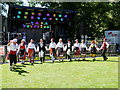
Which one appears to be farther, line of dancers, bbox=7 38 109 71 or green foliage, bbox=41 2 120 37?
green foliage, bbox=41 2 120 37

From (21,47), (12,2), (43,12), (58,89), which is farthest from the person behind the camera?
(12,2)

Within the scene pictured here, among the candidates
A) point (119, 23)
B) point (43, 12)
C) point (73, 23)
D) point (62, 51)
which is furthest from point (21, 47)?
point (119, 23)

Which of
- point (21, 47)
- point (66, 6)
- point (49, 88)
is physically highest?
point (66, 6)

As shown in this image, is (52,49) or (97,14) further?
(97,14)

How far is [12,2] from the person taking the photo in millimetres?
33406

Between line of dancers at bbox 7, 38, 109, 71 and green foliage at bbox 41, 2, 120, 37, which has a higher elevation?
green foliage at bbox 41, 2, 120, 37

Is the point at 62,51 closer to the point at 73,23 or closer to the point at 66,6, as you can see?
the point at 73,23

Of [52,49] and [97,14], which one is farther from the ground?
[97,14]

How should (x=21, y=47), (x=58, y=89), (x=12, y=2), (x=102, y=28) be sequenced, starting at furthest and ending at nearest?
(x=12, y=2), (x=102, y=28), (x=21, y=47), (x=58, y=89)

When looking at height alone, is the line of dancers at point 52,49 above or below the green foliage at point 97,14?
below

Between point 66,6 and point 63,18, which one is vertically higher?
point 66,6

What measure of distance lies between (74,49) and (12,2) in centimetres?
2057

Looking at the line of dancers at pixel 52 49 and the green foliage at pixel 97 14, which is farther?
the green foliage at pixel 97 14

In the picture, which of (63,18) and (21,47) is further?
(63,18)
